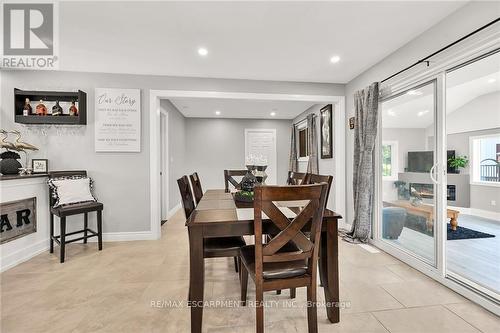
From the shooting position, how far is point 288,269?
1.39 m

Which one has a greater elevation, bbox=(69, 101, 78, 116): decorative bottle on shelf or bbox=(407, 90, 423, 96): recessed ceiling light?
bbox=(407, 90, 423, 96): recessed ceiling light

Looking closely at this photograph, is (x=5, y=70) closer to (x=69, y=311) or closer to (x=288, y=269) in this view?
(x=69, y=311)

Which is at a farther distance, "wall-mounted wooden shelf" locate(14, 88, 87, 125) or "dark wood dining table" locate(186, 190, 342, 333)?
A: "wall-mounted wooden shelf" locate(14, 88, 87, 125)

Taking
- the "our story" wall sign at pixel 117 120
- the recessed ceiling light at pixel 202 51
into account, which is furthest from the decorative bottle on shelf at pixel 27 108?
the recessed ceiling light at pixel 202 51

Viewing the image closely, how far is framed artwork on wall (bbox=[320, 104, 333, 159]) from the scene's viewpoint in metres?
3.95

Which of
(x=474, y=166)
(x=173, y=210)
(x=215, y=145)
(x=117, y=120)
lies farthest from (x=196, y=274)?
(x=474, y=166)

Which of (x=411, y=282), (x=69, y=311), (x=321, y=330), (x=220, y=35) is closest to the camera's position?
(x=321, y=330)

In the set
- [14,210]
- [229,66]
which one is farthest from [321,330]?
[14,210]

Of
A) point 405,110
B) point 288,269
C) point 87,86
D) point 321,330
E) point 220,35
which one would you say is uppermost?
point 220,35

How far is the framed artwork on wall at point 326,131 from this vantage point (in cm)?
395

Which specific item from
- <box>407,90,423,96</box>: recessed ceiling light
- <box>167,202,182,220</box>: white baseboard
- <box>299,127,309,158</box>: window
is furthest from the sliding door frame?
<box>167,202,182,220</box>: white baseboard

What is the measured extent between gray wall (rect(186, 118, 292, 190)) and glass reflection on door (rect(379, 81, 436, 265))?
3691mm

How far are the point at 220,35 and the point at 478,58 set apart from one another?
222 cm

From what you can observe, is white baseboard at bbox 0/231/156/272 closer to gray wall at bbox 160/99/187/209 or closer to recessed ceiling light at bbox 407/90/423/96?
gray wall at bbox 160/99/187/209
